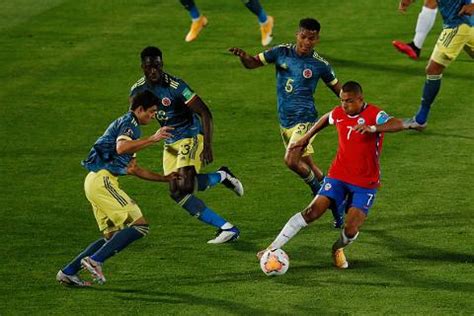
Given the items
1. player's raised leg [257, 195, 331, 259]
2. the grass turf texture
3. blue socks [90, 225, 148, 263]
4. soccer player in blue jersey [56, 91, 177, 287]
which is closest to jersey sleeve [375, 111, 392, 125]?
player's raised leg [257, 195, 331, 259]

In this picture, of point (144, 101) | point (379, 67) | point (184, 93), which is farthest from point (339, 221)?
point (379, 67)

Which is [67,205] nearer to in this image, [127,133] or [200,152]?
[200,152]

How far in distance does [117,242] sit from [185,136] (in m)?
2.22

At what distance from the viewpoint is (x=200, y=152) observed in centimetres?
1407

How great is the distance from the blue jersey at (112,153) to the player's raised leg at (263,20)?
33.0 feet

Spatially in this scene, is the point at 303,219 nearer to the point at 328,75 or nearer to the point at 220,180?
the point at 220,180

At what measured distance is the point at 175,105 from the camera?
1401 cm

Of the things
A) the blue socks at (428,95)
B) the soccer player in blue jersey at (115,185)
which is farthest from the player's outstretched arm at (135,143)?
the blue socks at (428,95)

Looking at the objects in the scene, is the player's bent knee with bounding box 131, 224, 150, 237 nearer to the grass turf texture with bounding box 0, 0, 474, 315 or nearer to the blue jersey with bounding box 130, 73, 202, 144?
the grass turf texture with bounding box 0, 0, 474, 315

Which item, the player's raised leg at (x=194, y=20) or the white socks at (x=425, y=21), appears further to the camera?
the player's raised leg at (x=194, y=20)

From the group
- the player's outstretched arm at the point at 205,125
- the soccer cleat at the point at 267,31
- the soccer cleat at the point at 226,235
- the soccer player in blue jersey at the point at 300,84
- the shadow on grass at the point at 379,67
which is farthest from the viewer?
the soccer cleat at the point at 267,31

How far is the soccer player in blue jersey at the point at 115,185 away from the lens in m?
12.3

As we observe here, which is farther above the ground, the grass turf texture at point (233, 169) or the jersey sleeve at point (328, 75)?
the jersey sleeve at point (328, 75)

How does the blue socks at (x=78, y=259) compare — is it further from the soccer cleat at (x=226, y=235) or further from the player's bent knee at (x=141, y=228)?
the soccer cleat at (x=226, y=235)
